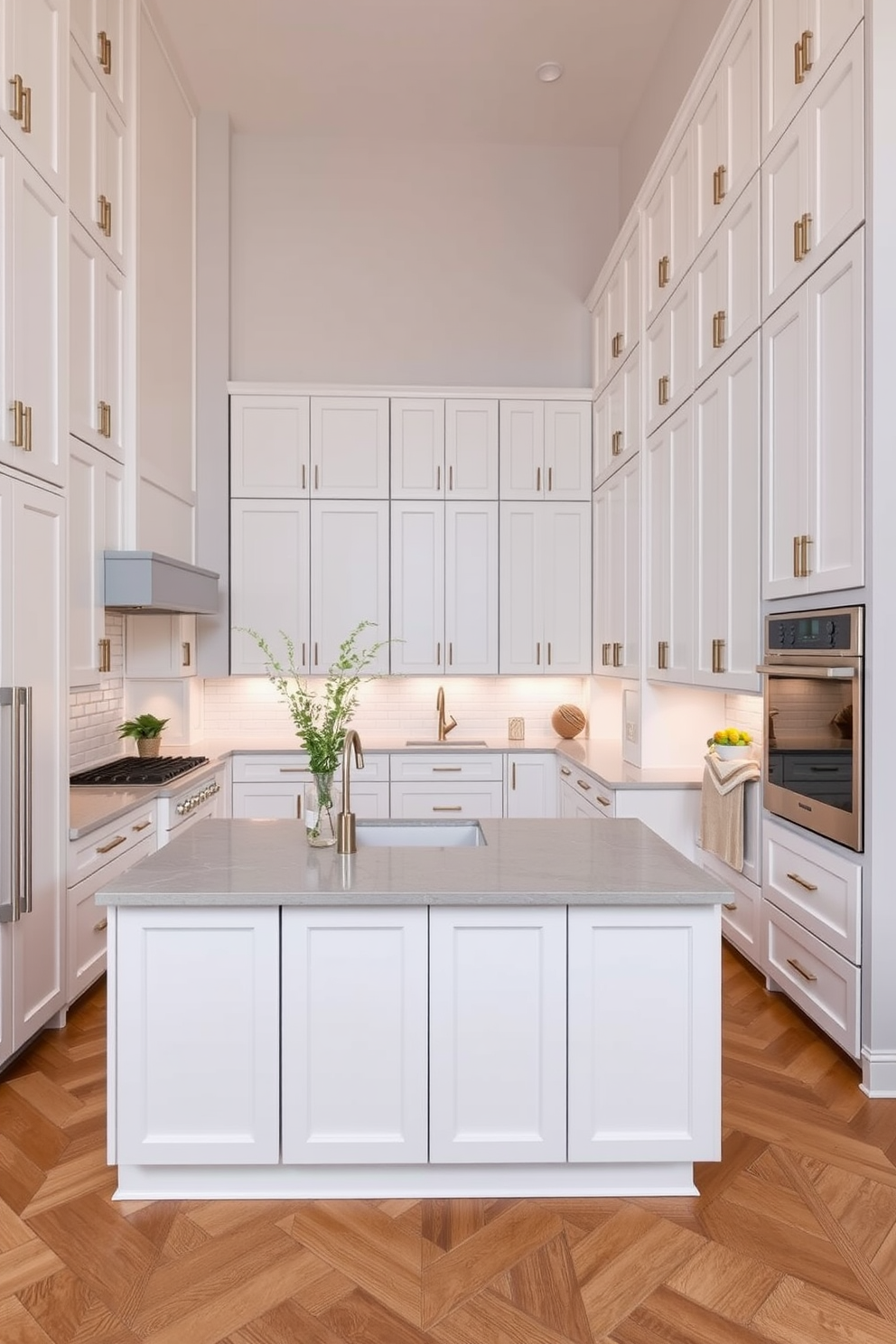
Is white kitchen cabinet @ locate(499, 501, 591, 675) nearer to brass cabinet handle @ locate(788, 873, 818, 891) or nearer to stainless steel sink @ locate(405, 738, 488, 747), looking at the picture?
stainless steel sink @ locate(405, 738, 488, 747)

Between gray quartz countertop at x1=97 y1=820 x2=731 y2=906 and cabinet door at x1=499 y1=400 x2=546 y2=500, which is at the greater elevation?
cabinet door at x1=499 y1=400 x2=546 y2=500

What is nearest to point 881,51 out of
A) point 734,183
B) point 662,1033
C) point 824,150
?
point 824,150

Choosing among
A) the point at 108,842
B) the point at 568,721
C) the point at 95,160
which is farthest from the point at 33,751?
the point at 568,721

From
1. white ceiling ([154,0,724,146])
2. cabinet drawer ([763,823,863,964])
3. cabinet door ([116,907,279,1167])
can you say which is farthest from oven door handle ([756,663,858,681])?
white ceiling ([154,0,724,146])

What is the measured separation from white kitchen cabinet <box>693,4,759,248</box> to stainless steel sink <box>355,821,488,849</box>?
254 centimetres

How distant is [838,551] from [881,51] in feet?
4.41

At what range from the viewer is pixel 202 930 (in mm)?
2025

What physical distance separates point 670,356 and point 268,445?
7.93 ft

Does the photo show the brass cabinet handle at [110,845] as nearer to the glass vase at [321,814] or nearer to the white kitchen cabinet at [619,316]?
the glass vase at [321,814]

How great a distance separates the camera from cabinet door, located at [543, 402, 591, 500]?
17.6ft

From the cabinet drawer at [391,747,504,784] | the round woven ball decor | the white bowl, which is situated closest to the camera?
the white bowl

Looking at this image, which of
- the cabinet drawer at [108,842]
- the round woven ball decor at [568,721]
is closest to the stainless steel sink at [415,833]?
the cabinet drawer at [108,842]

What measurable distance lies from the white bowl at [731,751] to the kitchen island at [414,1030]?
165 centimetres

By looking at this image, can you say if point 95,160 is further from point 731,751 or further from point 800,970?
point 800,970
